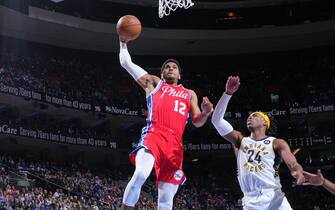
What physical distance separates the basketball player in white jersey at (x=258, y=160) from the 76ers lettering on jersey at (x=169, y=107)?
0.42 meters

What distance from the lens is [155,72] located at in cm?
3109

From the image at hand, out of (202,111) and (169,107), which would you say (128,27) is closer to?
(169,107)

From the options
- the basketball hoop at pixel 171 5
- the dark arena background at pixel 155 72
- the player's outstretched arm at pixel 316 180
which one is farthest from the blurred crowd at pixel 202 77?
the player's outstretched arm at pixel 316 180

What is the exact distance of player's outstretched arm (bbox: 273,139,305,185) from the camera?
5171 millimetres

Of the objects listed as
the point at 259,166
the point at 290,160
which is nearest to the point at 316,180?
the point at 290,160

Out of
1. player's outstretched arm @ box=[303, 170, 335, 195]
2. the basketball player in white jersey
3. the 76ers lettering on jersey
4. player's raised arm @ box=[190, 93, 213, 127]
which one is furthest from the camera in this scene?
the 76ers lettering on jersey

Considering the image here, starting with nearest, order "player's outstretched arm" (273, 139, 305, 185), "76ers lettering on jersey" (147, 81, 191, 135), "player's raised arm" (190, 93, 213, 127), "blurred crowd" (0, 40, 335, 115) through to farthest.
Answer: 1. "player's outstretched arm" (273, 139, 305, 185)
2. "player's raised arm" (190, 93, 213, 127)
3. "76ers lettering on jersey" (147, 81, 191, 135)
4. "blurred crowd" (0, 40, 335, 115)

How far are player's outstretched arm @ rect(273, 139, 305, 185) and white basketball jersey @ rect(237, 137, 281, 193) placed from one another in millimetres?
85

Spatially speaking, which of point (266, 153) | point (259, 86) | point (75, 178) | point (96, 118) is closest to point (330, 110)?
point (259, 86)

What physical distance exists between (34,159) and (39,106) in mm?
3214

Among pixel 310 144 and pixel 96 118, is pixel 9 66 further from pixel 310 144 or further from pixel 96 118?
pixel 310 144

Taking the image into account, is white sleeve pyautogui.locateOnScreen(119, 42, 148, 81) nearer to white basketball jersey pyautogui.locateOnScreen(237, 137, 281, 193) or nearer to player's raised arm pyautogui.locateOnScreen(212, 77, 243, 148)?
player's raised arm pyautogui.locateOnScreen(212, 77, 243, 148)

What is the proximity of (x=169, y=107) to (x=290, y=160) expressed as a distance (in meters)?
1.60

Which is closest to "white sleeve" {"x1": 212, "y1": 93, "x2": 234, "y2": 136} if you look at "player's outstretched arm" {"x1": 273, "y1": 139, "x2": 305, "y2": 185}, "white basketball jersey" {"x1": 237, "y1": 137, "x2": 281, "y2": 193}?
"white basketball jersey" {"x1": 237, "y1": 137, "x2": 281, "y2": 193}
